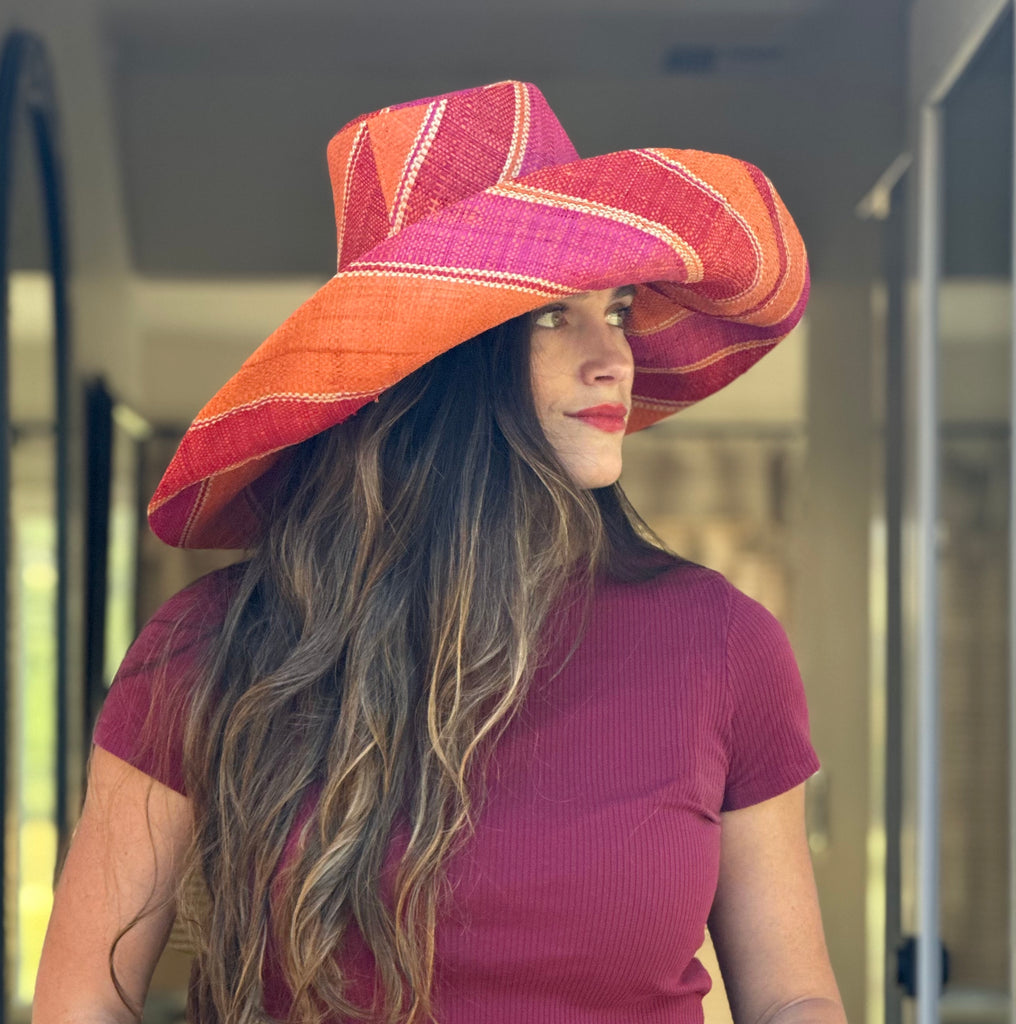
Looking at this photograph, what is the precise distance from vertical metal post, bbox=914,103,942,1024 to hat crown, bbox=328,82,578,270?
3.36ft

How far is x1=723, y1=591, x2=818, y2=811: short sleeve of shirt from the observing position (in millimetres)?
1090

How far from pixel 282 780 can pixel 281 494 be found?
251 millimetres

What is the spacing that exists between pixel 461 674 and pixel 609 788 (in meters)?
0.14

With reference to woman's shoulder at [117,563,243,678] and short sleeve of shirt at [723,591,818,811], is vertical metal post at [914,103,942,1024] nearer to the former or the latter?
short sleeve of shirt at [723,591,818,811]

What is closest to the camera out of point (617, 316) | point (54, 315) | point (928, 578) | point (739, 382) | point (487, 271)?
point (487, 271)

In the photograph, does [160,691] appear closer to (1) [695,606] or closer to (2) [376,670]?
(2) [376,670]

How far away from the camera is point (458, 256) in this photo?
0.96 meters

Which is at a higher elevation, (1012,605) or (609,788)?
(1012,605)

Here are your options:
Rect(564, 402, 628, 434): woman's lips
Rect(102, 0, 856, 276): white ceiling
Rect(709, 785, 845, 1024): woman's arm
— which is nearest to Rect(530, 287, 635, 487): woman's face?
Rect(564, 402, 628, 434): woman's lips

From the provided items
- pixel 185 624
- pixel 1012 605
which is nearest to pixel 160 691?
pixel 185 624

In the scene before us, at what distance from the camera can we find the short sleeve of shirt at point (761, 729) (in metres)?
1.09

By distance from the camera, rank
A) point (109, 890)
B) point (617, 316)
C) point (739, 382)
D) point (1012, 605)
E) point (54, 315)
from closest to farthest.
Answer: point (109, 890) → point (617, 316) → point (1012, 605) → point (54, 315) → point (739, 382)

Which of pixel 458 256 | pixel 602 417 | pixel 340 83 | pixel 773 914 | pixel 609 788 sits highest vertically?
pixel 340 83

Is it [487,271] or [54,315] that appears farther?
[54,315]
